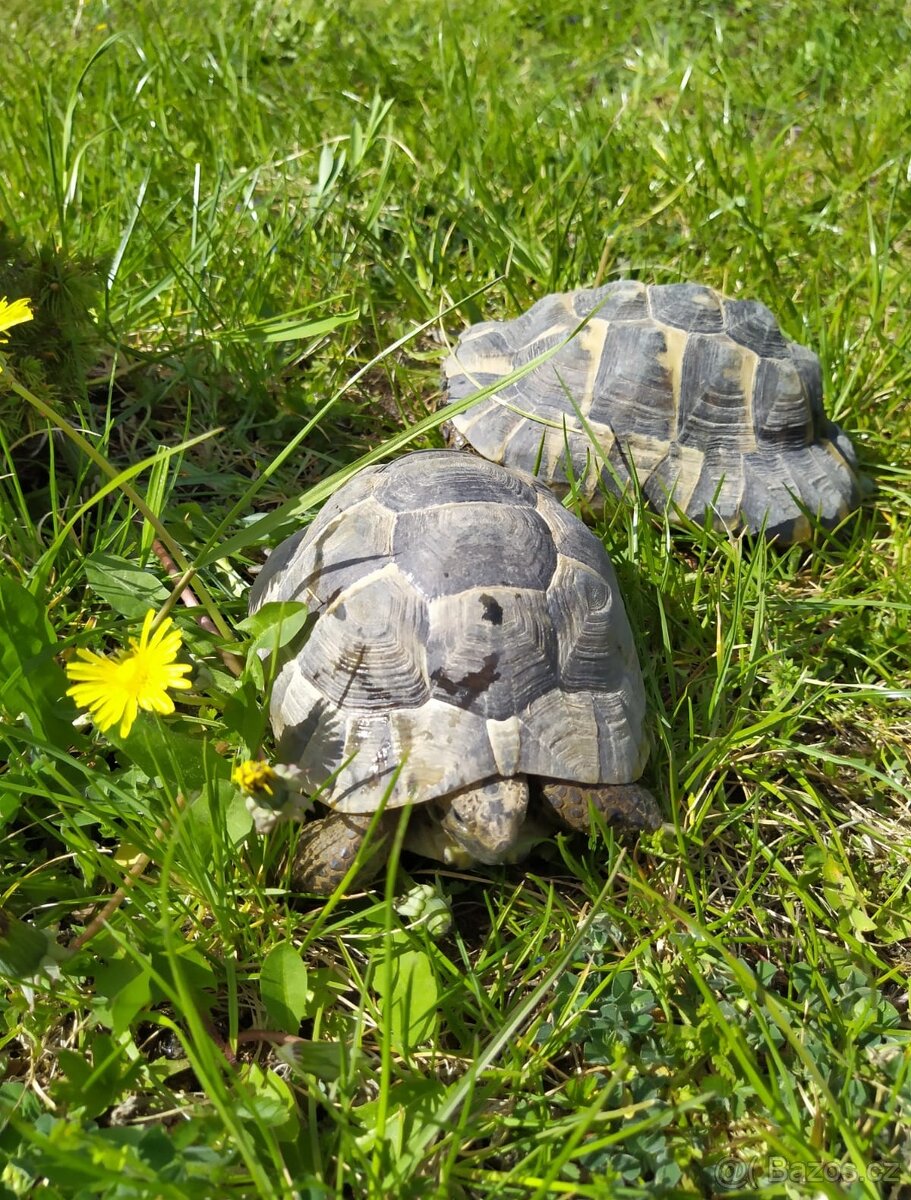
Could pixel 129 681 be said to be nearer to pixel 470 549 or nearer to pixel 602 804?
pixel 470 549

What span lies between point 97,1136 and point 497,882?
94 cm

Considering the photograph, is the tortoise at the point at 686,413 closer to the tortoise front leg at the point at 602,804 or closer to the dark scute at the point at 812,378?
the dark scute at the point at 812,378

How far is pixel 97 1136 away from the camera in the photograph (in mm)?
1393

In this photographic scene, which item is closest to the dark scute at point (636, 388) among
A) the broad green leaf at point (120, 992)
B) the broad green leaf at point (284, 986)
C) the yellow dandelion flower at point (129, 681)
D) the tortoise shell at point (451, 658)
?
the tortoise shell at point (451, 658)

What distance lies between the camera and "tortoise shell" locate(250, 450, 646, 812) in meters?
1.90

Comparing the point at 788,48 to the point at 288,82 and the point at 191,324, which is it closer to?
the point at 288,82

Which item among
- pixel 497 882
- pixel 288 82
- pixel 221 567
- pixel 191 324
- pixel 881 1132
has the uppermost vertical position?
pixel 288 82

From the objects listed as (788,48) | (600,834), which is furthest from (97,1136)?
(788,48)

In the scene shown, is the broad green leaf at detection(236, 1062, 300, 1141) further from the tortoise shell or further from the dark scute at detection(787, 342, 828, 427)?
the dark scute at detection(787, 342, 828, 427)

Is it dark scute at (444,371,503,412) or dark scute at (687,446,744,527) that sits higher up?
dark scute at (444,371,503,412)

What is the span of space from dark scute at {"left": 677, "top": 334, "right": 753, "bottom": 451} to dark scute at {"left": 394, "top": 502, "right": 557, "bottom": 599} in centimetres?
125

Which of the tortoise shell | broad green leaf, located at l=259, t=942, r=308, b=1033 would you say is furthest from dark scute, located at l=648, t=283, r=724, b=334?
broad green leaf, located at l=259, t=942, r=308, b=1033

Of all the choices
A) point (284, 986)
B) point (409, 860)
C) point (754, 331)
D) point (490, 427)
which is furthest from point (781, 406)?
point (284, 986)

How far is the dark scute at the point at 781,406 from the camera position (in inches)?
123
